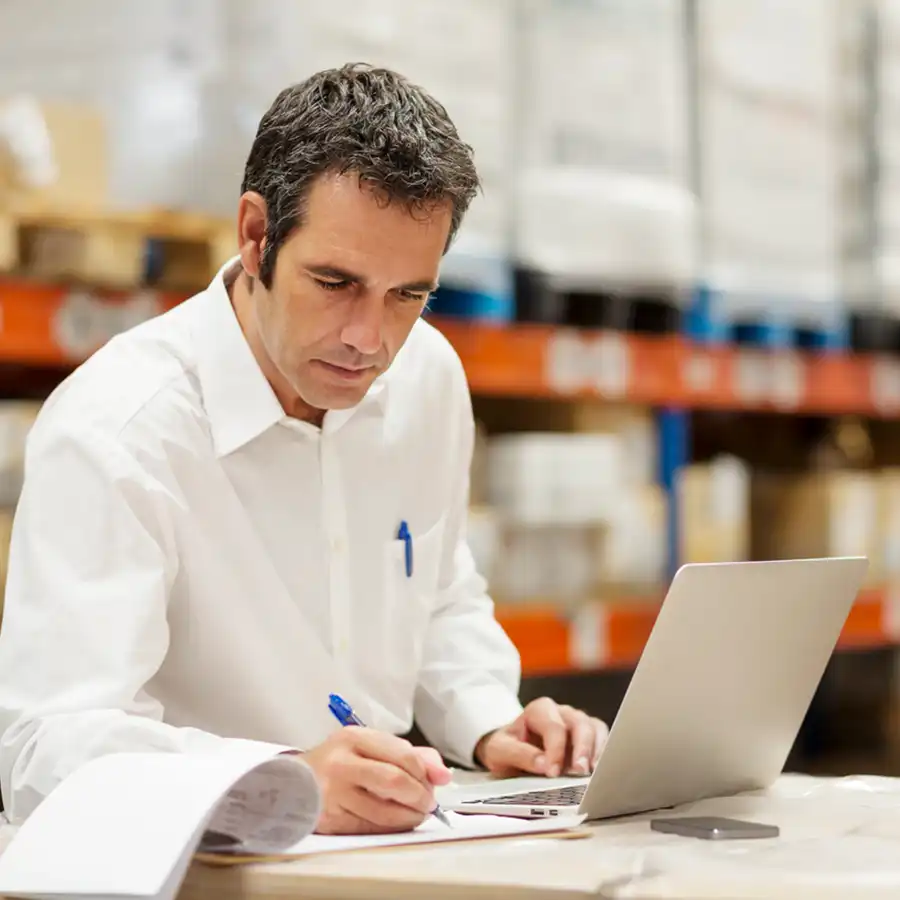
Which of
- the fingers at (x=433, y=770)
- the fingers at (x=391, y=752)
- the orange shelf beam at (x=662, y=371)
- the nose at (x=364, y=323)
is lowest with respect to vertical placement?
the fingers at (x=433, y=770)

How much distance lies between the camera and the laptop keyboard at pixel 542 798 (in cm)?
158

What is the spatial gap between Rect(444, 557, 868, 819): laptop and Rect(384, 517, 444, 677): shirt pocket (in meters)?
0.33

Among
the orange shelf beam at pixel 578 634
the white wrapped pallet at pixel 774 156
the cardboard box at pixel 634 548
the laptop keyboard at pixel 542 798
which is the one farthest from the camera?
the white wrapped pallet at pixel 774 156

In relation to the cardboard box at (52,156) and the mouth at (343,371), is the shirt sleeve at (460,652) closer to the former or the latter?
the mouth at (343,371)

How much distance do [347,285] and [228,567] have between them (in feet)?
1.16

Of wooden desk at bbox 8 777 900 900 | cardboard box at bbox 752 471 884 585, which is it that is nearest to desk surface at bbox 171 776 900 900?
wooden desk at bbox 8 777 900 900

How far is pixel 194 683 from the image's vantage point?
178cm

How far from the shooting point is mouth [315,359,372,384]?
1667 mm

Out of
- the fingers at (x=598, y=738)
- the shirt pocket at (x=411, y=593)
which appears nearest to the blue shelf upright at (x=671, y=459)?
the shirt pocket at (x=411, y=593)

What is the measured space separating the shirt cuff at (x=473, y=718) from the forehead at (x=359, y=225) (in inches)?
24.8

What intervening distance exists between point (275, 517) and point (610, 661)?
1634 millimetres

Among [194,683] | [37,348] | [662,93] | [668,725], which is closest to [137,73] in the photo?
[37,348]

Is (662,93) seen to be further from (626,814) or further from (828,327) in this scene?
(626,814)

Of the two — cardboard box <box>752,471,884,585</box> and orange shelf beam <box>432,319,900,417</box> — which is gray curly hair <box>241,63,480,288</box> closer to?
orange shelf beam <box>432,319,900,417</box>
